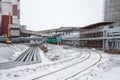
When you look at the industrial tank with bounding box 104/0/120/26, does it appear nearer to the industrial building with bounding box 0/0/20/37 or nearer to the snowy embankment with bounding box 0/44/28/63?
the snowy embankment with bounding box 0/44/28/63

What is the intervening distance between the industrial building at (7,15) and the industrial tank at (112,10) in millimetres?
A: 45061

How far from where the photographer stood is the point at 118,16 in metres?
68.3

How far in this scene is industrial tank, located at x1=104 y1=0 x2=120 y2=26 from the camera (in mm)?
68125

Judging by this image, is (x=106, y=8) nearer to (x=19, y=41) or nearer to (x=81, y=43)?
(x=81, y=43)

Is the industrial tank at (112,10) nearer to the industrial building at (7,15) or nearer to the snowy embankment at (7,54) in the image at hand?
the snowy embankment at (7,54)

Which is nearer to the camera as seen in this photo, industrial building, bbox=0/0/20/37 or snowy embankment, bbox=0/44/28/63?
snowy embankment, bbox=0/44/28/63

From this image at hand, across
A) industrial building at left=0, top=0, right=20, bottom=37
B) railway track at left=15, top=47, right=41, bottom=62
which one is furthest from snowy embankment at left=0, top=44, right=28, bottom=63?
industrial building at left=0, top=0, right=20, bottom=37

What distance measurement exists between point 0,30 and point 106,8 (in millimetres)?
49198

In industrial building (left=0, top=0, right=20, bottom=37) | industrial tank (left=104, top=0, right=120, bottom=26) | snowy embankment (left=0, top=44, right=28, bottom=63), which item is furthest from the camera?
industrial building (left=0, top=0, right=20, bottom=37)

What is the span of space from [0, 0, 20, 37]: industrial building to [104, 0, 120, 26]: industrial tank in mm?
45061

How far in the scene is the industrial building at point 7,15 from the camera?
302 feet

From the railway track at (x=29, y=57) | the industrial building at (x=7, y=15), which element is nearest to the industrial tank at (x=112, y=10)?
the railway track at (x=29, y=57)

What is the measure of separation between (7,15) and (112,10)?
160 ft

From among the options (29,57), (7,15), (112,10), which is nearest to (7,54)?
→ (29,57)
